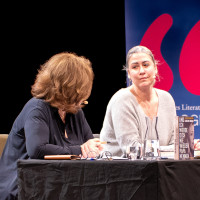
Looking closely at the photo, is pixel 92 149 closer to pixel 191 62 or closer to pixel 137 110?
pixel 137 110

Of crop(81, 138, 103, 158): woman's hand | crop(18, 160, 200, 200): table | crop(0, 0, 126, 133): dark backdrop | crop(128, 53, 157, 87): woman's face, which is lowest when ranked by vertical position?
crop(18, 160, 200, 200): table

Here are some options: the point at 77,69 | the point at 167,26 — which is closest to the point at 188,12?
the point at 167,26

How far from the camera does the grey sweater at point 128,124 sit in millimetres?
2631

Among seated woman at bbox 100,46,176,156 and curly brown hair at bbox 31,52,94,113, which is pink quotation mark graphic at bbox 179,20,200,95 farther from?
curly brown hair at bbox 31,52,94,113

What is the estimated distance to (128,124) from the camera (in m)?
2.65

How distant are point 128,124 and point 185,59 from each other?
1.62 m

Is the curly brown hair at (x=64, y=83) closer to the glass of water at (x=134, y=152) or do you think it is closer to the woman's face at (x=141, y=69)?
the glass of water at (x=134, y=152)

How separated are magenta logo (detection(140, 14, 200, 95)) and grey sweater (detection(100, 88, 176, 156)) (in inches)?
44.2

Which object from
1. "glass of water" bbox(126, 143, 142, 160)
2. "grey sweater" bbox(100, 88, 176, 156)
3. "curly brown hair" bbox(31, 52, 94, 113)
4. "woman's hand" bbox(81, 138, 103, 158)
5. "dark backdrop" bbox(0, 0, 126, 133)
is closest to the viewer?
"glass of water" bbox(126, 143, 142, 160)

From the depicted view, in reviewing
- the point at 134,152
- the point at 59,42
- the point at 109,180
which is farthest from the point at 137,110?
the point at 59,42

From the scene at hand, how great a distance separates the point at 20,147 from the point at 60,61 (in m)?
0.53

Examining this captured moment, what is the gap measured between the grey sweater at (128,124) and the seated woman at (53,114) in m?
0.43

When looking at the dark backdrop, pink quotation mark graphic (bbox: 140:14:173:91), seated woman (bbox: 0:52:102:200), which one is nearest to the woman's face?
seated woman (bbox: 0:52:102:200)

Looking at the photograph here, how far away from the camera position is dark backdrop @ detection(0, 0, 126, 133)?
198 inches
